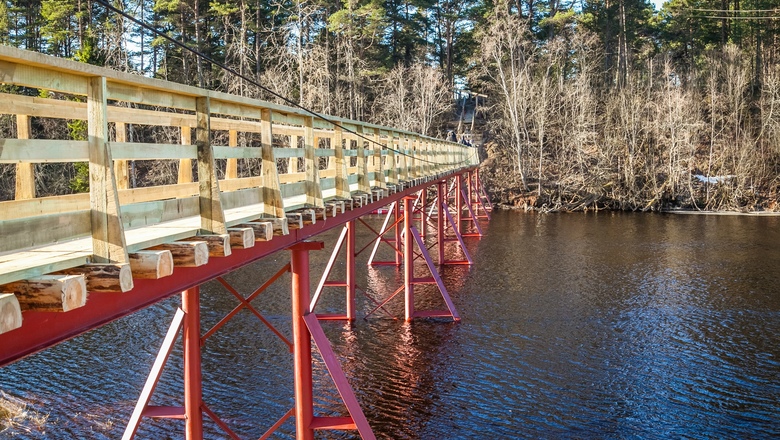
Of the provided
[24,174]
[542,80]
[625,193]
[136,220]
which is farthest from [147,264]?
[542,80]

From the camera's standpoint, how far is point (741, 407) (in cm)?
1169

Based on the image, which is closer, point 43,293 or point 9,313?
point 9,313

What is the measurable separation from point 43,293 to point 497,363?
1176 cm

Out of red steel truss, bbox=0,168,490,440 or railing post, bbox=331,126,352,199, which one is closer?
red steel truss, bbox=0,168,490,440

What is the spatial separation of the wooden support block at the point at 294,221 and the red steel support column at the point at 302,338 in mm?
872

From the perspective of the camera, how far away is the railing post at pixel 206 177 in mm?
4859

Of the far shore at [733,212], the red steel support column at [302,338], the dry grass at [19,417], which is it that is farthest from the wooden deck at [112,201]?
the far shore at [733,212]

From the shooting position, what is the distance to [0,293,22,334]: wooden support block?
9.17 ft

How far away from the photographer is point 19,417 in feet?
37.8

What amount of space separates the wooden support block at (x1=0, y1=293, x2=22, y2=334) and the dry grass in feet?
31.0

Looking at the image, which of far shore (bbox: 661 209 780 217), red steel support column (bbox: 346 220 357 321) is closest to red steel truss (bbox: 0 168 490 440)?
red steel support column (bbox: 346 220 357 321)

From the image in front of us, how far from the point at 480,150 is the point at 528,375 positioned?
39.8 meters

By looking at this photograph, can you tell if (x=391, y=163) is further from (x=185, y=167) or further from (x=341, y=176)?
(x=185, y=167)

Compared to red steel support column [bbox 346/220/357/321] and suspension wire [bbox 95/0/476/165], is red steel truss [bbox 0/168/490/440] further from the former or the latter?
red steel support column [bbox 346/220/357/321]
